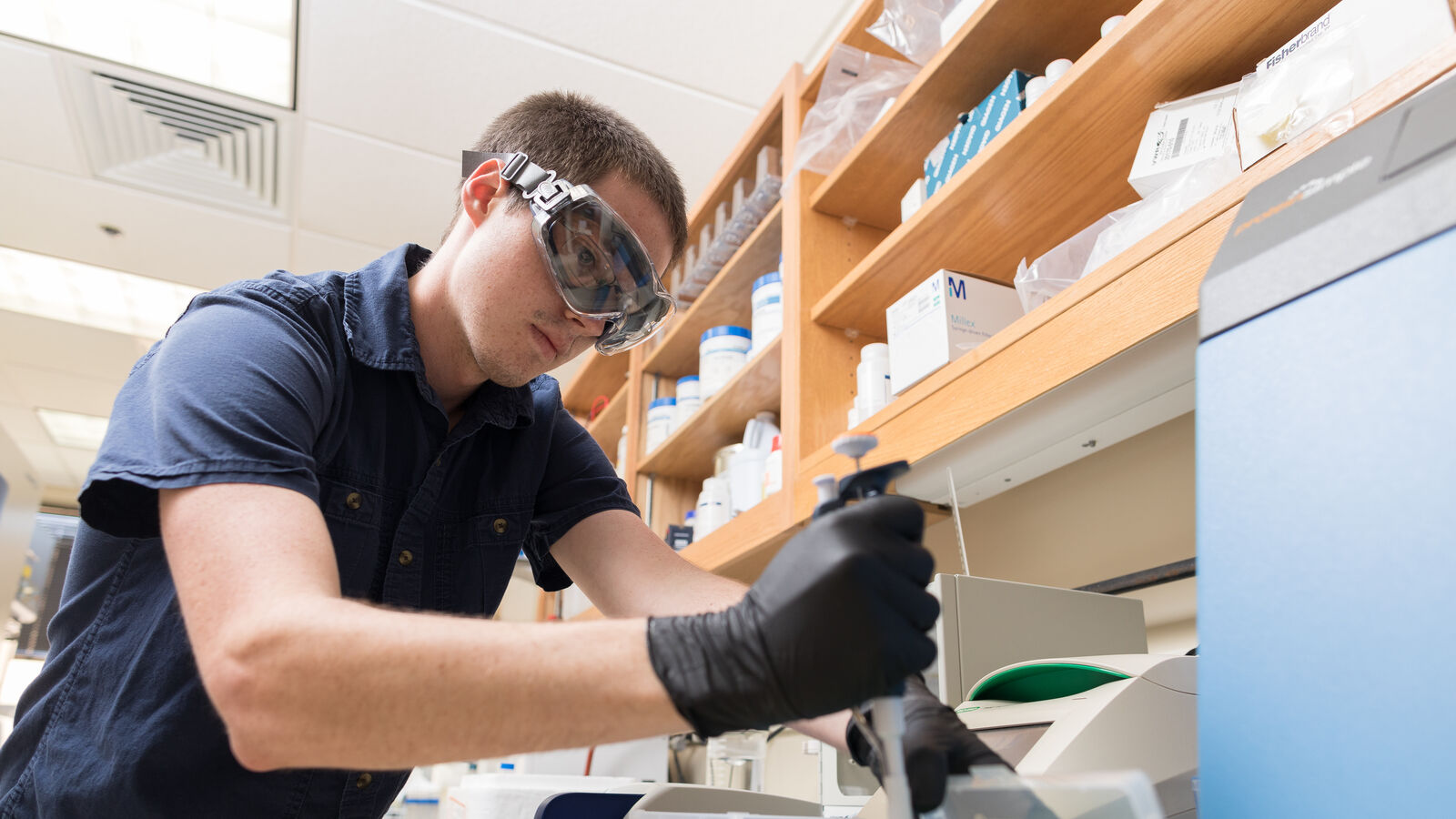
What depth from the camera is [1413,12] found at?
0.86m

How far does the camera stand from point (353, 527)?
3.70 feet

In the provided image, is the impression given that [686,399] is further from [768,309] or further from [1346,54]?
[1346,54]

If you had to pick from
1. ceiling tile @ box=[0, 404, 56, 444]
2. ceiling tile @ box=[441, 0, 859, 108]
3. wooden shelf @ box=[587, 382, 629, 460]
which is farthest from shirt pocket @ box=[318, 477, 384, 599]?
ceiling tile @ box=[0, 404, 56, 444]

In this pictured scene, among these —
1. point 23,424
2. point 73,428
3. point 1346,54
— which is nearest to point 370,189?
point 1346,54

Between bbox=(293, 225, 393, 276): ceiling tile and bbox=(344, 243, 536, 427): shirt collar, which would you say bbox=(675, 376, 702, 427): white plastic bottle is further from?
bbox=(293, 225, 393, 276): ceiling tile

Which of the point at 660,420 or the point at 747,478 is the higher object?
the point at 660,420

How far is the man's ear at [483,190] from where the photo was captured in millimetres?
1231

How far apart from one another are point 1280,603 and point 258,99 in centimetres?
305

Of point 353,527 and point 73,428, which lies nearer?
point 353,527

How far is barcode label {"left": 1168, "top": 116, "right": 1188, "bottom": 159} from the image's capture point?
1191mm

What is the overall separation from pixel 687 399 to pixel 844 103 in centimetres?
105

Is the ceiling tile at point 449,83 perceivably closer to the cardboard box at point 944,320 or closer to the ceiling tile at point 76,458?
the cardboard box at point 944,320

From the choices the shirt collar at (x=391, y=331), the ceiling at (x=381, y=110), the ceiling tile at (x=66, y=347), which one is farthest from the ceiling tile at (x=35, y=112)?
the shirt collar at (x=391, y=331)

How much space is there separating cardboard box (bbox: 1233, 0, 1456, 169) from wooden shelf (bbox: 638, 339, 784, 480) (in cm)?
112
